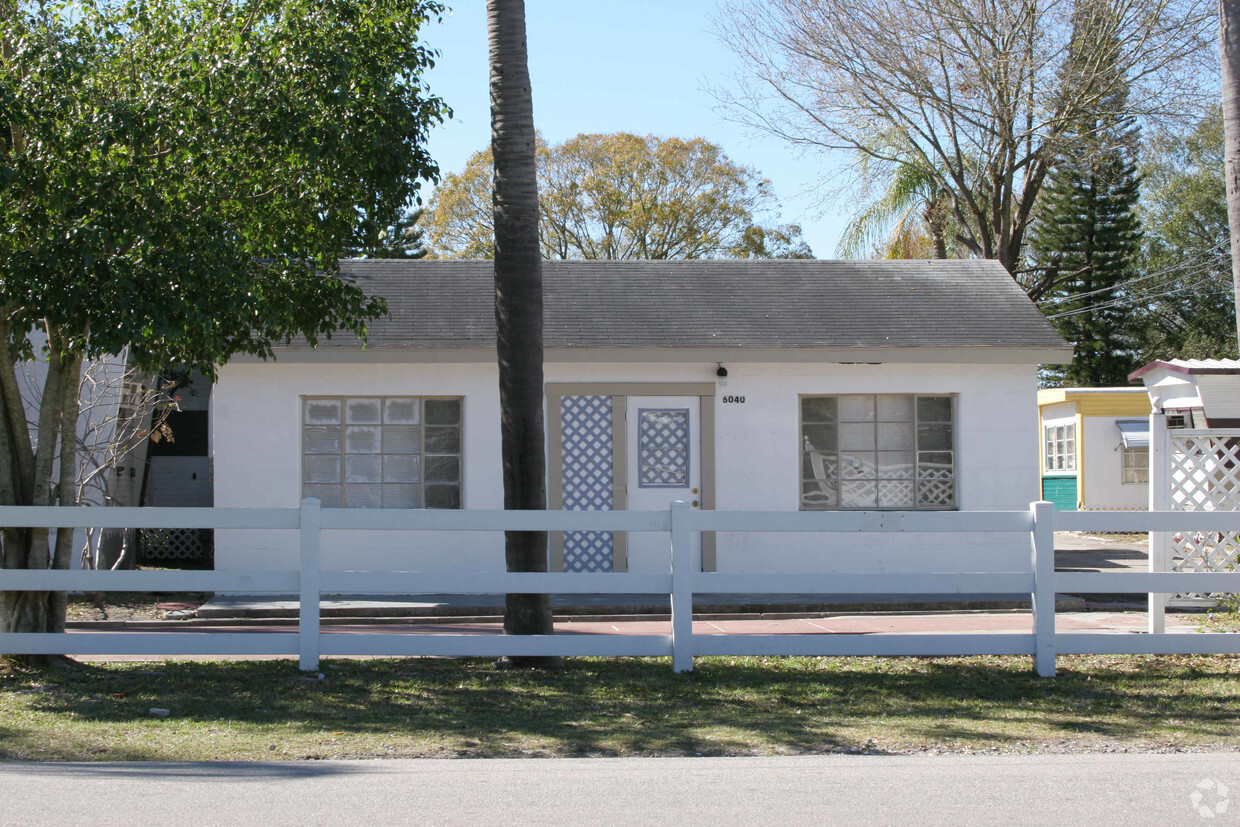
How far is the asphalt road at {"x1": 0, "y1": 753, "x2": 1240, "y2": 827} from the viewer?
4898 mm

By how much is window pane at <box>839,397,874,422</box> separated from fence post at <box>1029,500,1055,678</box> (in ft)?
23.0

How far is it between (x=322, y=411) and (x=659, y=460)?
177 inches

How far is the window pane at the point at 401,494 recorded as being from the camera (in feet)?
48.2

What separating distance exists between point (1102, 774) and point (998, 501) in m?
9.71

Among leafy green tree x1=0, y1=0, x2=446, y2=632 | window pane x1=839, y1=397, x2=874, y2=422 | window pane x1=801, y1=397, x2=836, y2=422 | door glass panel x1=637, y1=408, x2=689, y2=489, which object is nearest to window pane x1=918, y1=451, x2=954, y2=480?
window pane x1=839, y1=397, x2=874, y2=422

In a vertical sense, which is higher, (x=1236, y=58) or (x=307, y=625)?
(x=1236, y=58)

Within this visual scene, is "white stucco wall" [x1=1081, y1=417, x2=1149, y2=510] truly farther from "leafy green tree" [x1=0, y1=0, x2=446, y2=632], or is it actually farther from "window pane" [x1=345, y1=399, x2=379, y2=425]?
"leafy green tree" [x1=0, y1=0, x2=446, y2=632]

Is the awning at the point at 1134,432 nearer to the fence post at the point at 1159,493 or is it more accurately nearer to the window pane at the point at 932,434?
the window pane at the point at 932,434

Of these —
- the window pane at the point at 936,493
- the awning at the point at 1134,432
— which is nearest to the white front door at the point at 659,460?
the window pane at the point at 936,493

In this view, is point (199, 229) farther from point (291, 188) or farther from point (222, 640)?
point (222, 640)

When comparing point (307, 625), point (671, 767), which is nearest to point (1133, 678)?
point (671, 767)

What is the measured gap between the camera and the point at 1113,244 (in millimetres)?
40375

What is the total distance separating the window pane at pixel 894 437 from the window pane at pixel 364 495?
22.1ft

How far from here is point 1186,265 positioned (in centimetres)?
4384
